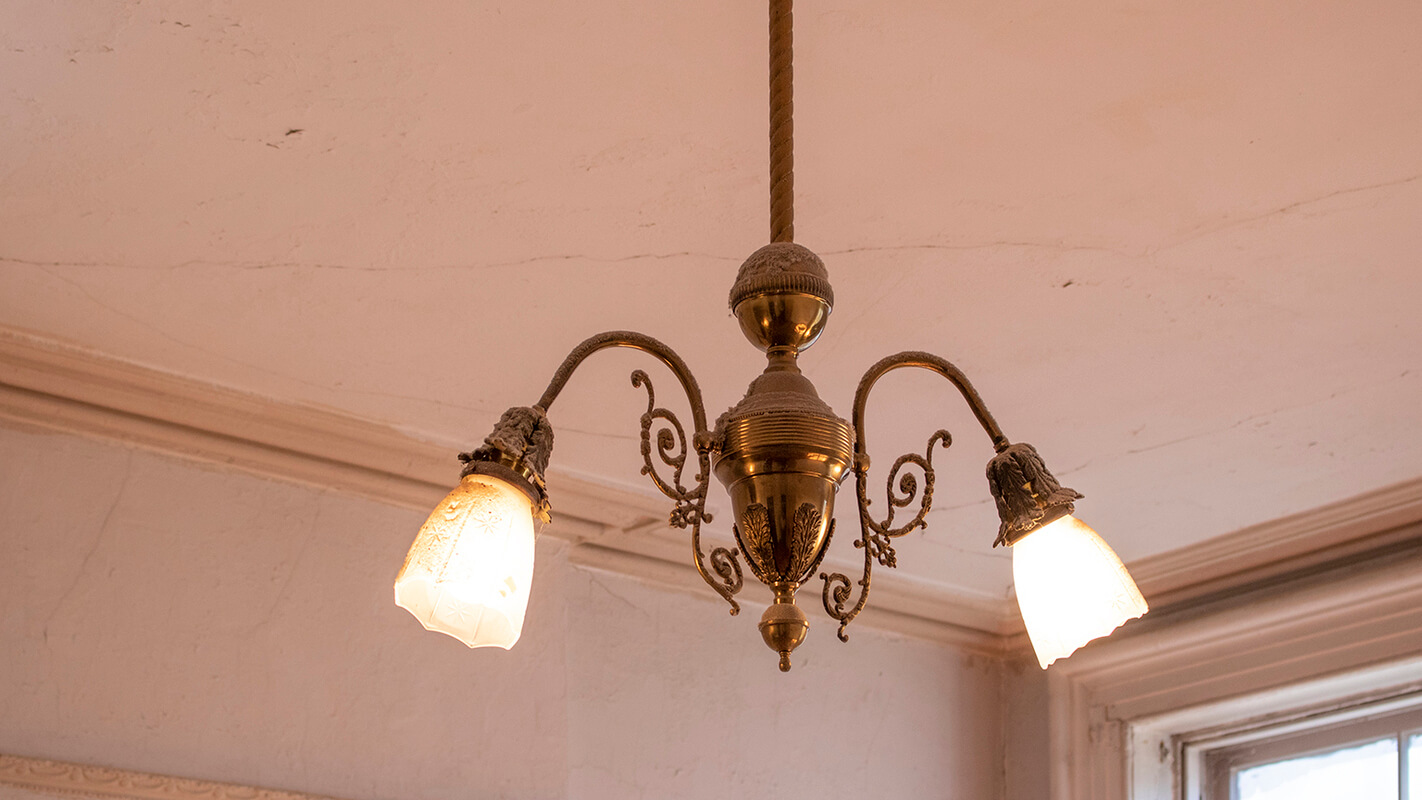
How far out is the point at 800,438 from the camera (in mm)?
1235

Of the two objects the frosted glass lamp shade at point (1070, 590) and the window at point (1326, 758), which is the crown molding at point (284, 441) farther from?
the frosted glass lamp shade at point (1070, 590)

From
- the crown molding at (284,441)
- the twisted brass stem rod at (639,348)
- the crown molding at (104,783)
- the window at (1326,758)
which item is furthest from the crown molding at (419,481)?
the twisted brass stem rod at (639,348)

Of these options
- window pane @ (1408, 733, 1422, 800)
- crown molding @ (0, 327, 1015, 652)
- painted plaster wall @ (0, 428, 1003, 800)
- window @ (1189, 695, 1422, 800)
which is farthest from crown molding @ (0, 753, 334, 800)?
window pane @ (1408, 733, 1422, 800)

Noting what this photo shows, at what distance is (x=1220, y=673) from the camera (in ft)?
10.2

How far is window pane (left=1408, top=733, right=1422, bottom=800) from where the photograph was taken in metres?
2.82

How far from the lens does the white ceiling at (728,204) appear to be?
1.66 m

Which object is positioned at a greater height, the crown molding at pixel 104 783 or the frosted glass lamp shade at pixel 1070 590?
the frosted glass lamp shade at pixel 1070 590

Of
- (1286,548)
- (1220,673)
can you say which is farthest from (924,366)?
(1220,673)

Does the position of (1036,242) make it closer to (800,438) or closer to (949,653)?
(800,438)

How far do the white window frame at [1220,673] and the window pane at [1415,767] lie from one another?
4.2 inches

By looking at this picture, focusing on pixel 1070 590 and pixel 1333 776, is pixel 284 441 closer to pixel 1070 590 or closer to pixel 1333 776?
pixel 1070 590

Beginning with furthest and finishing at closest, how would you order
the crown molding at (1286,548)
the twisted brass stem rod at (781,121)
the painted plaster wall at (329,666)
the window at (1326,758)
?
the window at (1326,758), the crown molding at (1286,548), the painted plaster wall at (329,666), the twisted brass stem rod at (781,121)

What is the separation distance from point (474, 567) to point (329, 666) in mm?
1542

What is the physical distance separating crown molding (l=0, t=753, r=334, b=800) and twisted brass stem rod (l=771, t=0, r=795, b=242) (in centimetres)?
161
